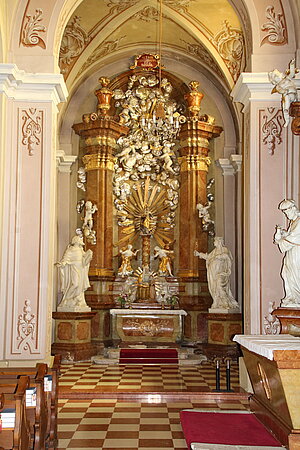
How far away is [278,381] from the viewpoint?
514 cm

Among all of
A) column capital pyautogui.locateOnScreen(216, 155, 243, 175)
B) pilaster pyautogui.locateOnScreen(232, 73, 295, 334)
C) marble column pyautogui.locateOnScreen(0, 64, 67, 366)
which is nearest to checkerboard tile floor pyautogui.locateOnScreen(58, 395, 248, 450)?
marble column pyautogui.locateOnScreen(0, 64, 67, 366)

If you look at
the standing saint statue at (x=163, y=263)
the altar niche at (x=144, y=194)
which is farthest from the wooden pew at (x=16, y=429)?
the standing saint statue at (x=163, y=263)

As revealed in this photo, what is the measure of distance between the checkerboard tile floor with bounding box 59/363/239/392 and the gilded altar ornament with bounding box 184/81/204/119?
6.17m

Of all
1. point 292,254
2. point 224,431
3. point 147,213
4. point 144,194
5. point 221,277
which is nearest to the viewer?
point 224,431

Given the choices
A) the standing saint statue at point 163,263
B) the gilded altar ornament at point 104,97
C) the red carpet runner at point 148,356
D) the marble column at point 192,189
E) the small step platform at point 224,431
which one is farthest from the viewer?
the standing saint statue at point 163,263

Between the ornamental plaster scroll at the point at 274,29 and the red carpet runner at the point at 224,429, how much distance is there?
5.49 meters

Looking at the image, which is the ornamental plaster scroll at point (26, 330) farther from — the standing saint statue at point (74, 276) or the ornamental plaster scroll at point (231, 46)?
the ornamental plaster scroll at point (231, 46)

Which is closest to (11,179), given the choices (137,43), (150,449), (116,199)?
(150,449)

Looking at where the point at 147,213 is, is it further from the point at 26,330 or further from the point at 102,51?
the point at 26,330

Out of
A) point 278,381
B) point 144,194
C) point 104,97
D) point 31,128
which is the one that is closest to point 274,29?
point 31,128

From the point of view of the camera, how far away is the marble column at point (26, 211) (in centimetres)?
880

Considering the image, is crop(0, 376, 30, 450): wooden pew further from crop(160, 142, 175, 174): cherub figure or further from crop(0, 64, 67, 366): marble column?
crop(160, 142, 175, 174): cherub figure

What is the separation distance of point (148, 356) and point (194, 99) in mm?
6351

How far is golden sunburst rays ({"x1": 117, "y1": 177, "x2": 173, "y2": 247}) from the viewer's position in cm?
1516
